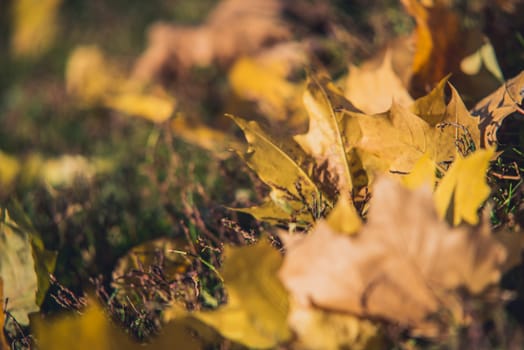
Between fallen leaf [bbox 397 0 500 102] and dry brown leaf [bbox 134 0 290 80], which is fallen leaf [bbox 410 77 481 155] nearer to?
A: fallen leaf [bbox 397 0 500 102]

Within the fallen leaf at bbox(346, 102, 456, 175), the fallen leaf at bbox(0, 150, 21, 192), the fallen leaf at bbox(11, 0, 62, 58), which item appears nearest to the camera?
the fallen leaf at bbox(346, 102, 456, 175)

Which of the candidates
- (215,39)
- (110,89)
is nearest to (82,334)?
(215,39)

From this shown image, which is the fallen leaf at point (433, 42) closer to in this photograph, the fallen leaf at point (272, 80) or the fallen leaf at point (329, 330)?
the fallen leaf at point (272, 80)

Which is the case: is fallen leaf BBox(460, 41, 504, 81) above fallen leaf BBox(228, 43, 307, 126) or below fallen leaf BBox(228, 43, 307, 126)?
above

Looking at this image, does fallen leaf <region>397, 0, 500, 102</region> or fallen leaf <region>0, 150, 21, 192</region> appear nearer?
fallen leaf <region>397, 0, 500, 102</region>

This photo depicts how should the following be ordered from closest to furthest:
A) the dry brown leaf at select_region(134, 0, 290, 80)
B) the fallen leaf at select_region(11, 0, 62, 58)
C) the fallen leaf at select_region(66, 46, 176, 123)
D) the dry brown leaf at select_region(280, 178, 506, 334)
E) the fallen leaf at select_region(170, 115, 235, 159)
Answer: the dry brown leaf at select_region(280, 178, 506, 334) → the fallen leaf at select_region(170, 115, 235, 159) → the fallen leaf at select_region(66, 46, 176, 123) → the dry brown leaf at select_region(134, 0, 290, 80) → the fallen leaf at select_region(11, 0, 62, 58)

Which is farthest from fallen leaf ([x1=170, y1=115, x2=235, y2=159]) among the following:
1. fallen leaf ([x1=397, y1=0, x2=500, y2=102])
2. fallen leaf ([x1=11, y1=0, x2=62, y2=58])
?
fallen leaf ([x1=11, y1=0, x2=62, y2=58])

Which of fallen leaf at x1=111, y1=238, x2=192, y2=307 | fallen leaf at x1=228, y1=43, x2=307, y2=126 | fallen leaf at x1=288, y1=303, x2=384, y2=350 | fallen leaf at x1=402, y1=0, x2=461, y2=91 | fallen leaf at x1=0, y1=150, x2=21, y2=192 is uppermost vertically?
fallen leaf at x1=402, y1=0, x2=461, y2=91

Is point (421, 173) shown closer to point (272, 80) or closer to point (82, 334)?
point (82, 334)
